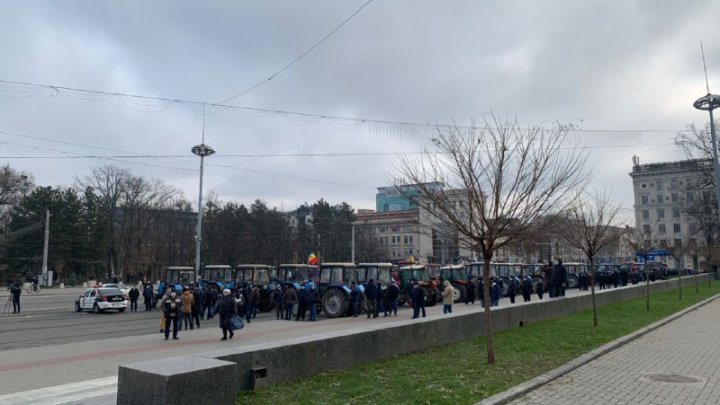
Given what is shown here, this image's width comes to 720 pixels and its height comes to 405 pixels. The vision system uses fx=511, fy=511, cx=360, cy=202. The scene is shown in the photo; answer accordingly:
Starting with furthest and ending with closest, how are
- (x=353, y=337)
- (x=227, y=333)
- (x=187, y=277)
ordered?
(x=187, y=277) < (x=227, y=333) < (x=353, y=337)

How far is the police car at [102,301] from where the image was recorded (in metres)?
27.2

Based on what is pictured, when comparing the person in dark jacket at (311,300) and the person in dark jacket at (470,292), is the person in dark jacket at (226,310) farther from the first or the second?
the person in dark jacket at (470,292)

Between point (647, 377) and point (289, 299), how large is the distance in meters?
14.8

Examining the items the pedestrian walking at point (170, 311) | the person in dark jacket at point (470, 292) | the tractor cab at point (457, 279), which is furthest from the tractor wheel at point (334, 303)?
the person in dark jacket at point (470, 292)

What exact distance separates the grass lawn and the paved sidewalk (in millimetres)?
497

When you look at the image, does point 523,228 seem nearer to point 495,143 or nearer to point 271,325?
point 495,143

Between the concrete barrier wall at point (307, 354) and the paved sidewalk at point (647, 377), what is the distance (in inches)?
110

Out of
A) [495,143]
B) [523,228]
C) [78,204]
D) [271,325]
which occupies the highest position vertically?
[78,204]

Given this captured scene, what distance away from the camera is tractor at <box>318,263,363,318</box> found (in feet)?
73.8

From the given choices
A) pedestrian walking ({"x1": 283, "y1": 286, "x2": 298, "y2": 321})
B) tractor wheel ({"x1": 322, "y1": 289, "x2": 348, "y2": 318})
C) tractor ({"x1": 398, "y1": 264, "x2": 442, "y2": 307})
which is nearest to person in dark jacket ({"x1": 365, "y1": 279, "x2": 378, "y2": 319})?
tractor wheel ({"x1": 322, "y1": 289, "x2": 348, "y2": 318})

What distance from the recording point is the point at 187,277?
30.0m

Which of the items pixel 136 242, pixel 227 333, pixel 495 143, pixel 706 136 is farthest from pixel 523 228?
pixel 136 242

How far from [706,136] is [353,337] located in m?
45.1

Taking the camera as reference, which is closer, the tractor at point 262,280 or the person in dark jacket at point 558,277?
the person in dark jacket at point 558,277
